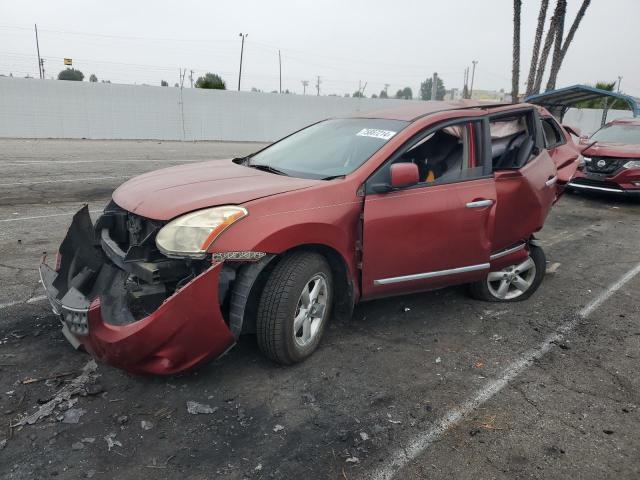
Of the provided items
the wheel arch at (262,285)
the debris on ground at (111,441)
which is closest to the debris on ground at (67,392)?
the debris on ground at (111,441)

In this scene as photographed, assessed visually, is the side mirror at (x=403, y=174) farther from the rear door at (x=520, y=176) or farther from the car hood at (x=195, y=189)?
the rear door at (x=520, y=176)

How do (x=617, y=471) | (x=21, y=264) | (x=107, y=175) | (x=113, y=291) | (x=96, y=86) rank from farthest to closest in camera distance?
(x=96, y=86) < (x=107, y=175) < (x=21, y=264) < (x=113, y=291) < (x=617, y=471)

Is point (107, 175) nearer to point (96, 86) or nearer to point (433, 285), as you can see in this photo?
point (433, 285)

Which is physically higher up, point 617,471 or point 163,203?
point 163,203

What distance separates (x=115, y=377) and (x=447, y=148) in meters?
2.97

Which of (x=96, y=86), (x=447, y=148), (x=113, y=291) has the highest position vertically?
(x=96, y=86)

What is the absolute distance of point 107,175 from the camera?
11.0 m

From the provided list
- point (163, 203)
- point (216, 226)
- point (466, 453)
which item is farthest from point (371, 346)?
point (163, 203)

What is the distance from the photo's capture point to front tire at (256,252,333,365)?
307 centimetres

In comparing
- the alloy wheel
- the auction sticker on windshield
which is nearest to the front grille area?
the alloy wheel

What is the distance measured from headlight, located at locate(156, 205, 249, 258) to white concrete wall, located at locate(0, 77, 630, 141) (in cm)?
2099

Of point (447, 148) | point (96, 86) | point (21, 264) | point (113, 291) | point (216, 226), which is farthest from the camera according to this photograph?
point (96, 86)

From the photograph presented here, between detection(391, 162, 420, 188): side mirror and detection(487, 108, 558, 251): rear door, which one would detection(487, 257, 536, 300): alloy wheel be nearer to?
detection(487, 108, 558, 251): rear door

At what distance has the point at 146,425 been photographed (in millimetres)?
2756
